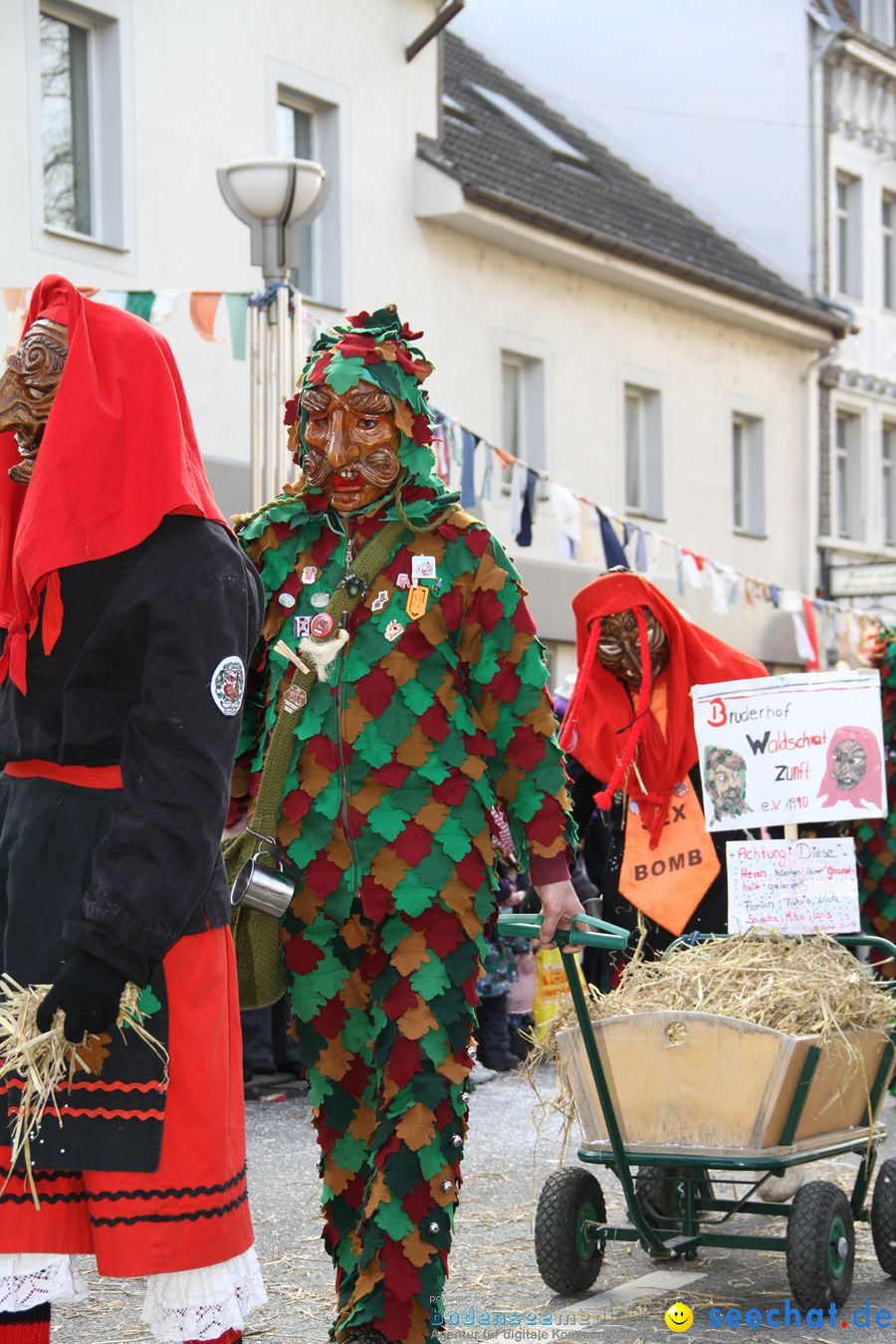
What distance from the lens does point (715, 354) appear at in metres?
24.2

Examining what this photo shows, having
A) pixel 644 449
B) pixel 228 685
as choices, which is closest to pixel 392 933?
pixel 228 685

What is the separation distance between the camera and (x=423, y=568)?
14.6 ft

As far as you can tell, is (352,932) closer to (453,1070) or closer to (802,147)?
(453,1070)

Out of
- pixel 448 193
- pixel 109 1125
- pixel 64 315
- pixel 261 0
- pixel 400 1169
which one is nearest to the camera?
pixel 109 1125

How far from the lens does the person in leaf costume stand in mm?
4258

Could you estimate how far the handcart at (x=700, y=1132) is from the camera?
200 inches

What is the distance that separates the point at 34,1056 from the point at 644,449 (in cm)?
2046

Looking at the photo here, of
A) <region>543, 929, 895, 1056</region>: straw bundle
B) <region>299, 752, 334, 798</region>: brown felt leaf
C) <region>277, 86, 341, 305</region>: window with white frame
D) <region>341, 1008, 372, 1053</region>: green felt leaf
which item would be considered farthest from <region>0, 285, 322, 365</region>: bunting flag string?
<region>341, 1008, 372, 1053</region>: green felt leaf

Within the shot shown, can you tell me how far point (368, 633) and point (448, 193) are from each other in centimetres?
1478

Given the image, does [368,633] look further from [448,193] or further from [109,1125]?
[448,193]

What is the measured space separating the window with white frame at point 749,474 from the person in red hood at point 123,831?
2217 centimetres

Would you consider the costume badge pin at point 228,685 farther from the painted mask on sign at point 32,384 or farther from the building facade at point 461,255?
the building facade at point 461,255

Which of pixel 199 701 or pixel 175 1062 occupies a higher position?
pixel 199 701

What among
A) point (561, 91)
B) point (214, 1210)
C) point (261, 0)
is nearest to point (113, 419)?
point (214, 1210)
